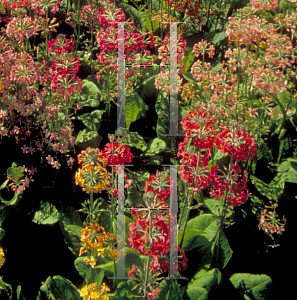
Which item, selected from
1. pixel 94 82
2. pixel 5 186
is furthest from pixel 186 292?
pixel 94 82

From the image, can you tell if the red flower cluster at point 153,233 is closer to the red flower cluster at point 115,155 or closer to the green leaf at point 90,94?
the red flower cluster at point 115,155

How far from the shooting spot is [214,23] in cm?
420

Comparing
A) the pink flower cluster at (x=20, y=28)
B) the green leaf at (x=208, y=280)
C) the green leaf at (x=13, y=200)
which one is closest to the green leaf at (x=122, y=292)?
the green leaf at (x=208, y=280)

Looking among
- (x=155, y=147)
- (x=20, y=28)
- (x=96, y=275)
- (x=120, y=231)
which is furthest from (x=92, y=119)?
(x=96, y=275)

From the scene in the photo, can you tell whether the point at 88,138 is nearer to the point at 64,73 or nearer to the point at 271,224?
the point at 64,73

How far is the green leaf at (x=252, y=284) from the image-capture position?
2.14 meters

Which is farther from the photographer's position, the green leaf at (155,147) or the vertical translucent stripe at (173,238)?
the green leaf at (155,147)

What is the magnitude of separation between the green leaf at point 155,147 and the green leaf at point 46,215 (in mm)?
800

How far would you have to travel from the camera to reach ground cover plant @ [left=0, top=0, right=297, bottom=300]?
1978mm

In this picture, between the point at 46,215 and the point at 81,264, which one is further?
the point at 46,215

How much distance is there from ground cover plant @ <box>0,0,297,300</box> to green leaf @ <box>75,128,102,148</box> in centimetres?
1

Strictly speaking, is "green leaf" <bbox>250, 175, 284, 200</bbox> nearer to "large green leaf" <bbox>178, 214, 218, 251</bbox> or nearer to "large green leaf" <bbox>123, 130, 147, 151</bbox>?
"large green leaf" <bbox>178, 214, 218, 251</bbox>

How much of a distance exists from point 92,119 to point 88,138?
214 mm

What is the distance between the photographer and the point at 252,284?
218cm
